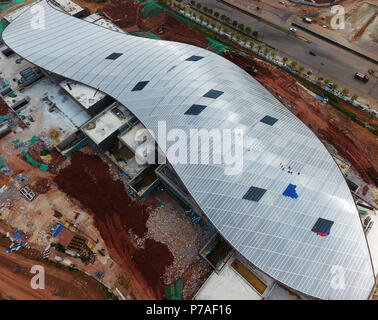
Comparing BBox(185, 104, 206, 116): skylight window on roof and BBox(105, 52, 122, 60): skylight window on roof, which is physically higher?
BBox(105, 52, 122, 60): skylight window on roof

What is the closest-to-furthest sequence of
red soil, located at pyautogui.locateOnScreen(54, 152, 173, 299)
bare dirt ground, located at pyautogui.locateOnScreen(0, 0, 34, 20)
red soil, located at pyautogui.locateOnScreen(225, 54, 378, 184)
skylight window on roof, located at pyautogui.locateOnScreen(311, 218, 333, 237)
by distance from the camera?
skylight window on roof, located at pyautogui.locateOnScreen(311, 218, 333, 237) < red soil, located at pyautogui.locateOnScreen(54, 152, 173, 299) < red soil, located at pyautogui.locateOnScreen(225, 54, 378, 184) < bare dirt ground, located at pyautogui.locateOnScreen(0, 0, 34, 20)

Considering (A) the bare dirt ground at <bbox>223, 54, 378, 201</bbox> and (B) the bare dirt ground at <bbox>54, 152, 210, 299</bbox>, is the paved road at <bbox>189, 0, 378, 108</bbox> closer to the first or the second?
(A) the bare dirt ground at <bbox>223, 54, 378, 201</bbox>

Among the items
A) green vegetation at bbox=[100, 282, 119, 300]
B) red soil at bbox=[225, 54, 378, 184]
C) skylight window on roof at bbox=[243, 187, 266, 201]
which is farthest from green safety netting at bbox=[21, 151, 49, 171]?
red soil at bbox=[225, 54, 378, 184]

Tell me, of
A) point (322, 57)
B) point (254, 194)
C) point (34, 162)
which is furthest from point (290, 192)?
point (322, 57)

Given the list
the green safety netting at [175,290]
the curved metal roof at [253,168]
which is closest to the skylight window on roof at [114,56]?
the curved metal roof at [253,168]

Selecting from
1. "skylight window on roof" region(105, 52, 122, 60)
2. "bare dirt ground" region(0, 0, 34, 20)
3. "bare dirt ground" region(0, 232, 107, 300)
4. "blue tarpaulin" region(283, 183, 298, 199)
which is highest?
"bare dirt ground" region(0, 0, 34, 20)
